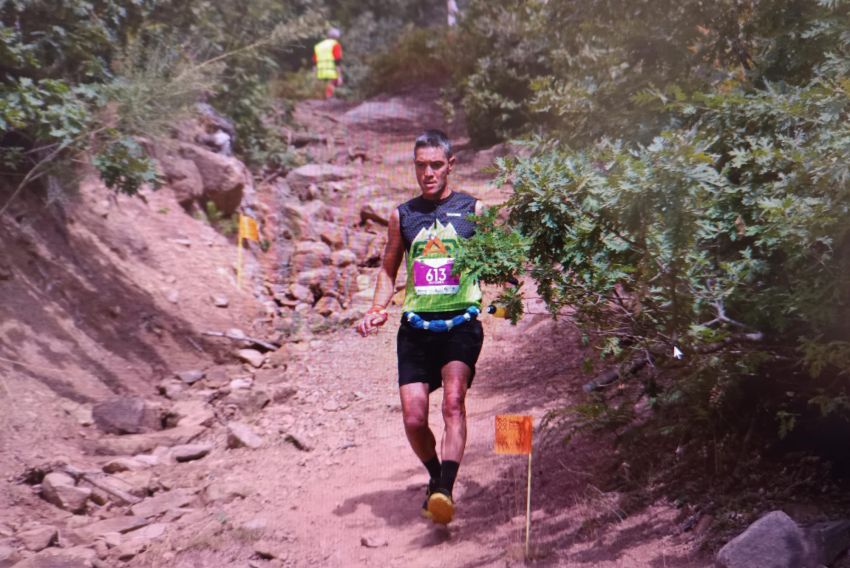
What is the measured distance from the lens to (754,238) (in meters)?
4.14

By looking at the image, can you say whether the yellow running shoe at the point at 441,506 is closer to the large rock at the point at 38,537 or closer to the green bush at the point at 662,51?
the green bush at the point at 662,51

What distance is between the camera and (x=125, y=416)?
7.21m

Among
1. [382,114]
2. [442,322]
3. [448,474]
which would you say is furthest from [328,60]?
[448,474]

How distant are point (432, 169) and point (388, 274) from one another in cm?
57

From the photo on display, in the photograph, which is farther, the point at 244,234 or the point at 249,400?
the point at 244,234

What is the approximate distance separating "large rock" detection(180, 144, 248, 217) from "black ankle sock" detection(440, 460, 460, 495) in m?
8.19

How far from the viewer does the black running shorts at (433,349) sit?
4.31 meters

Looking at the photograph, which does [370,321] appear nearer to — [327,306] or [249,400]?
[249,400]

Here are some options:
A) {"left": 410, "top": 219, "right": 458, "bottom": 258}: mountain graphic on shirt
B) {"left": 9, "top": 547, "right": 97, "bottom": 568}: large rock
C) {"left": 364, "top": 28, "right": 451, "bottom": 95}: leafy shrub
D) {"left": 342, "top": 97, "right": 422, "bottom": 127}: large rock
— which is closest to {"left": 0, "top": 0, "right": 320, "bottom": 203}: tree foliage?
{"left": 9, "top": 547, "right": 97, "bottom": 568}: large rock

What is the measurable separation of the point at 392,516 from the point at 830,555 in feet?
7.01

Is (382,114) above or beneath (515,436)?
above

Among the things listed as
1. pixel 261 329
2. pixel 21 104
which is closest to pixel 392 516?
pixel 21 104

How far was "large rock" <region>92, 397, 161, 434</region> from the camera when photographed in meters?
7.14

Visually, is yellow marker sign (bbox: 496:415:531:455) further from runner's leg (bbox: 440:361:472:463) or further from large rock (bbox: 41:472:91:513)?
large rock (bbox: 41:472:91:513)
